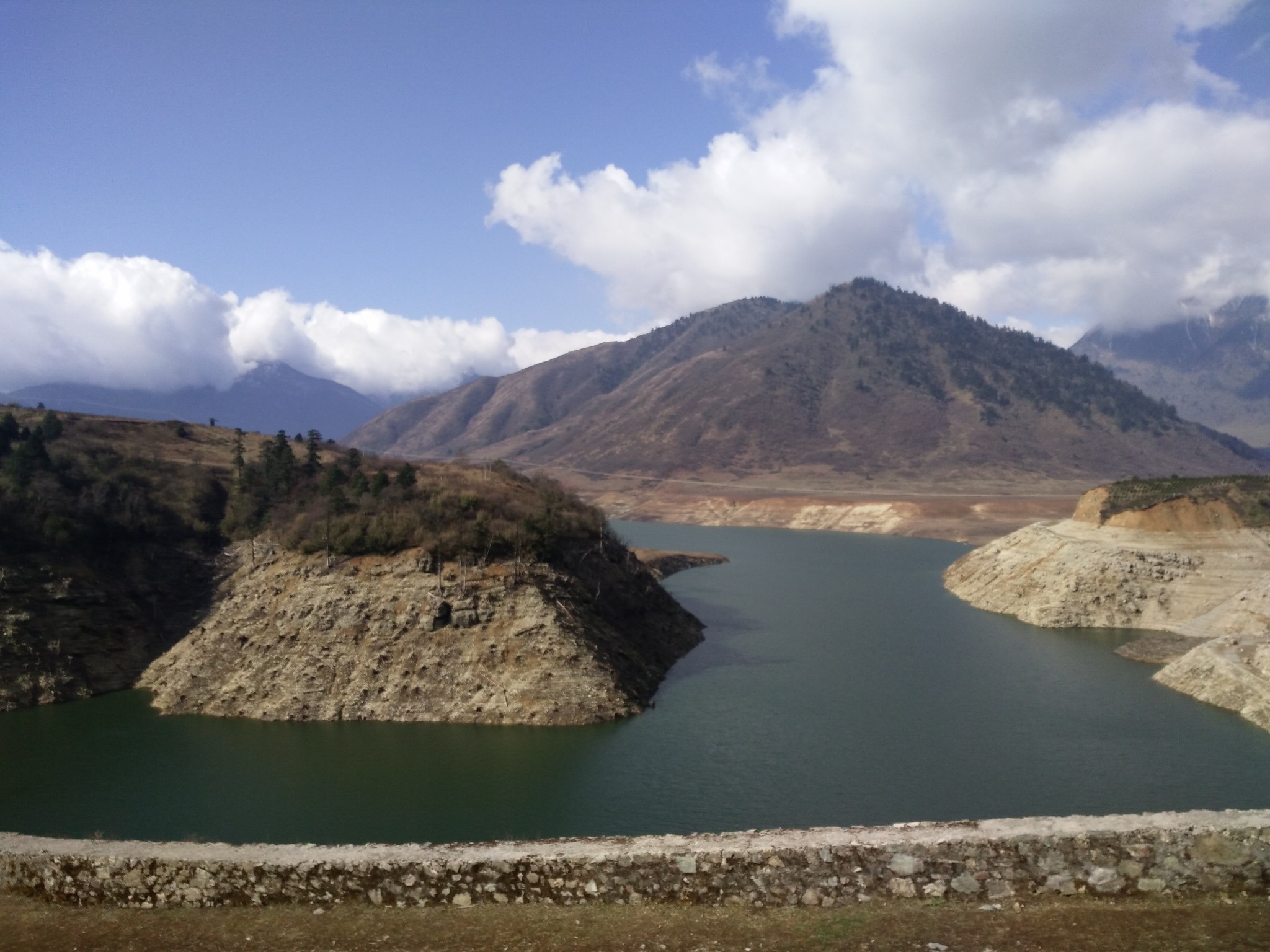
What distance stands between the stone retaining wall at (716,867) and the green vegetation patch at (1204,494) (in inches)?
1775

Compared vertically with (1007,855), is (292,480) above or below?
above

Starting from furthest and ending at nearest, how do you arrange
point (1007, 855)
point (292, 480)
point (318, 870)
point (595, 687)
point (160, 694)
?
point (292, 480), point (160, 694), point (595, 687), point (318, 870), point (1007, 855)

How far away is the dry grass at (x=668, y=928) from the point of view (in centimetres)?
969

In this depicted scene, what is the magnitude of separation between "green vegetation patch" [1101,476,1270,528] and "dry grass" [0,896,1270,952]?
154 feet

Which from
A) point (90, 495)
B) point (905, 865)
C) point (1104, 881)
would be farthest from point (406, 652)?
point (1104, 881)

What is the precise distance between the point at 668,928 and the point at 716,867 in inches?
43.4

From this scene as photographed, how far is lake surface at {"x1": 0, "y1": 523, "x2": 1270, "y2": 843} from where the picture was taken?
21.8 metres

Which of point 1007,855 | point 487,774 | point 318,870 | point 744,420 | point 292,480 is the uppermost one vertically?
point 744,420

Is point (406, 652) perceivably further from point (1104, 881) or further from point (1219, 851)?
point (1219, 851)

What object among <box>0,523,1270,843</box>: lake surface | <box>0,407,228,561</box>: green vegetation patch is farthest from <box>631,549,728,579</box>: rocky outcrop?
<box>0,407,228,561</box>: green vegetation patch

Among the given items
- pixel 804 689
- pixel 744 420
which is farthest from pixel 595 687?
pixel 744 420

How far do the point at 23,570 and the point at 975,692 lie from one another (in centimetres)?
3965

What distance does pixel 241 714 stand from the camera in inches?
1200

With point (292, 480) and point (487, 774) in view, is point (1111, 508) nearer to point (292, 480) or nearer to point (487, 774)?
point (487, 774)
